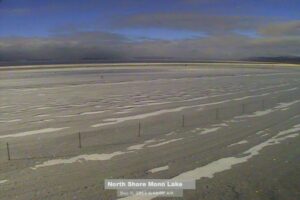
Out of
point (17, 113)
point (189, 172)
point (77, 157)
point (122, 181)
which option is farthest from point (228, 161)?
point (17, 113)

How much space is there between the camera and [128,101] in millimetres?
33375

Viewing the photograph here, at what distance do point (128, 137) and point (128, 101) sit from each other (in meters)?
15.1

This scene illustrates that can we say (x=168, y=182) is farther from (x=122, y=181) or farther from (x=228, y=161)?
(x=228, y=161)

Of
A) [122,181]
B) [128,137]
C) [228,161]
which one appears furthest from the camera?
[128,137]

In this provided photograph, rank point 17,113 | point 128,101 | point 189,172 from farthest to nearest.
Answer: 1. point 128,101
2. point 17,113
3. point 189,172

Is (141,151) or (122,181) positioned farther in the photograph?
(141,151)

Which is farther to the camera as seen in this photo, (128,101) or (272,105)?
(128,101)

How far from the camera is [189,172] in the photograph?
12.5m

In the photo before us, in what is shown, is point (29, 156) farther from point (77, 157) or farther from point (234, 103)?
point (234, 103)

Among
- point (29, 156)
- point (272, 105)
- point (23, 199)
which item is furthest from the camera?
point (272, 105)

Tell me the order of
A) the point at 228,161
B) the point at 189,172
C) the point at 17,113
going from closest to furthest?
the point at 189,172
the point at 228,161
the point at 17,113

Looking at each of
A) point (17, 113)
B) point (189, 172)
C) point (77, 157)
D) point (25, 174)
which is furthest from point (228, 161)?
point (17, 113)

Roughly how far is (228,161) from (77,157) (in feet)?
16.9

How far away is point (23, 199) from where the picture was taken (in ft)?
34.1
